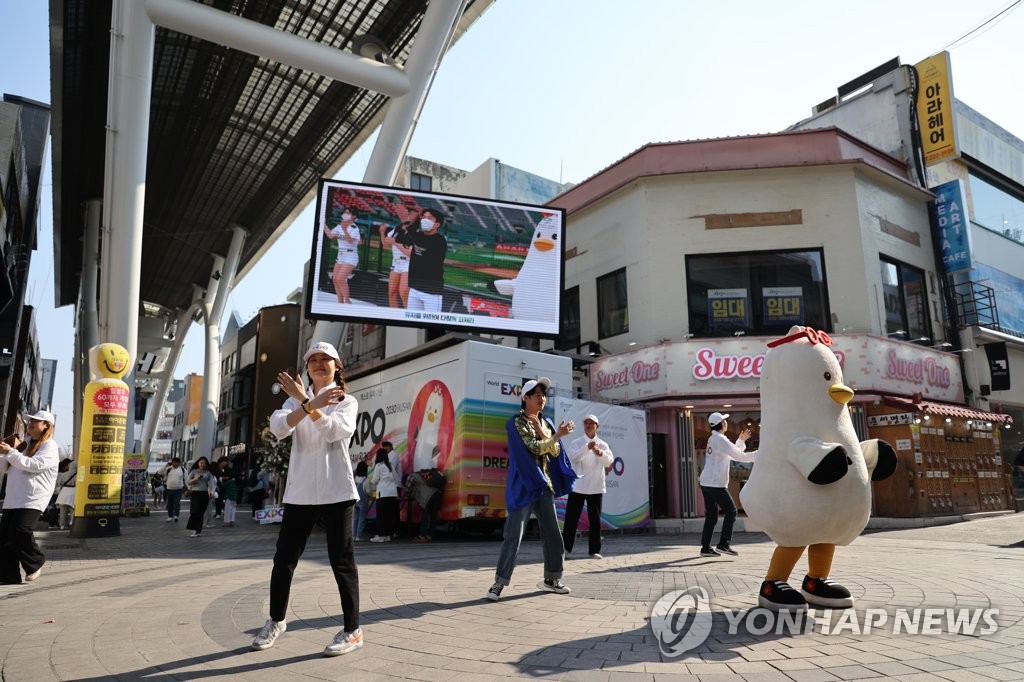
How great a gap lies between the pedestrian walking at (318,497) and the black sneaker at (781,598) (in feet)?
8.96

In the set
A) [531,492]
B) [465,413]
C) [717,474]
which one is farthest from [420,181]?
[531,492]

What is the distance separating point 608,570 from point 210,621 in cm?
423

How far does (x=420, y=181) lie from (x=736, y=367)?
726 inches

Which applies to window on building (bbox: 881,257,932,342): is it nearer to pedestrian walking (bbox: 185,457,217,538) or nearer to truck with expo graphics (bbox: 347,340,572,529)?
truck with expo graphics (bbox: 347,340,572,529)

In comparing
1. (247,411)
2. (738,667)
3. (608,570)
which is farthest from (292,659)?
(247,411)

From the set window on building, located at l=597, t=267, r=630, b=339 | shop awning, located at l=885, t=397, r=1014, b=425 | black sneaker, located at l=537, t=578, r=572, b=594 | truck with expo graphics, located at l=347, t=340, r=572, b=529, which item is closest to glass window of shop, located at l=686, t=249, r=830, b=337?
window on building, located at l=597, t=267, r=630, b=339

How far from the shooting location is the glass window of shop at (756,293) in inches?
637

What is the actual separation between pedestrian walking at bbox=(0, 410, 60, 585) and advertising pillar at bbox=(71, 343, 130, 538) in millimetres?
7092

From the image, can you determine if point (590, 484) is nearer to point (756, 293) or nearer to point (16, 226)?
point (756, 293)

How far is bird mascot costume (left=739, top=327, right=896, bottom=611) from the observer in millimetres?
4520

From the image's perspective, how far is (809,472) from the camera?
4453mm

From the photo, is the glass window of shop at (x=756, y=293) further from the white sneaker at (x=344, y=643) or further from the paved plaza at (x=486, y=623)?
the white sneaker at (x=344, y=643)

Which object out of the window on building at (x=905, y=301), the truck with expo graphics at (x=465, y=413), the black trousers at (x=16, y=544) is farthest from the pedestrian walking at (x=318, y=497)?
the window on building at (x=905, y=301)

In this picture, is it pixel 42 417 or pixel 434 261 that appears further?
pixel 434 261
